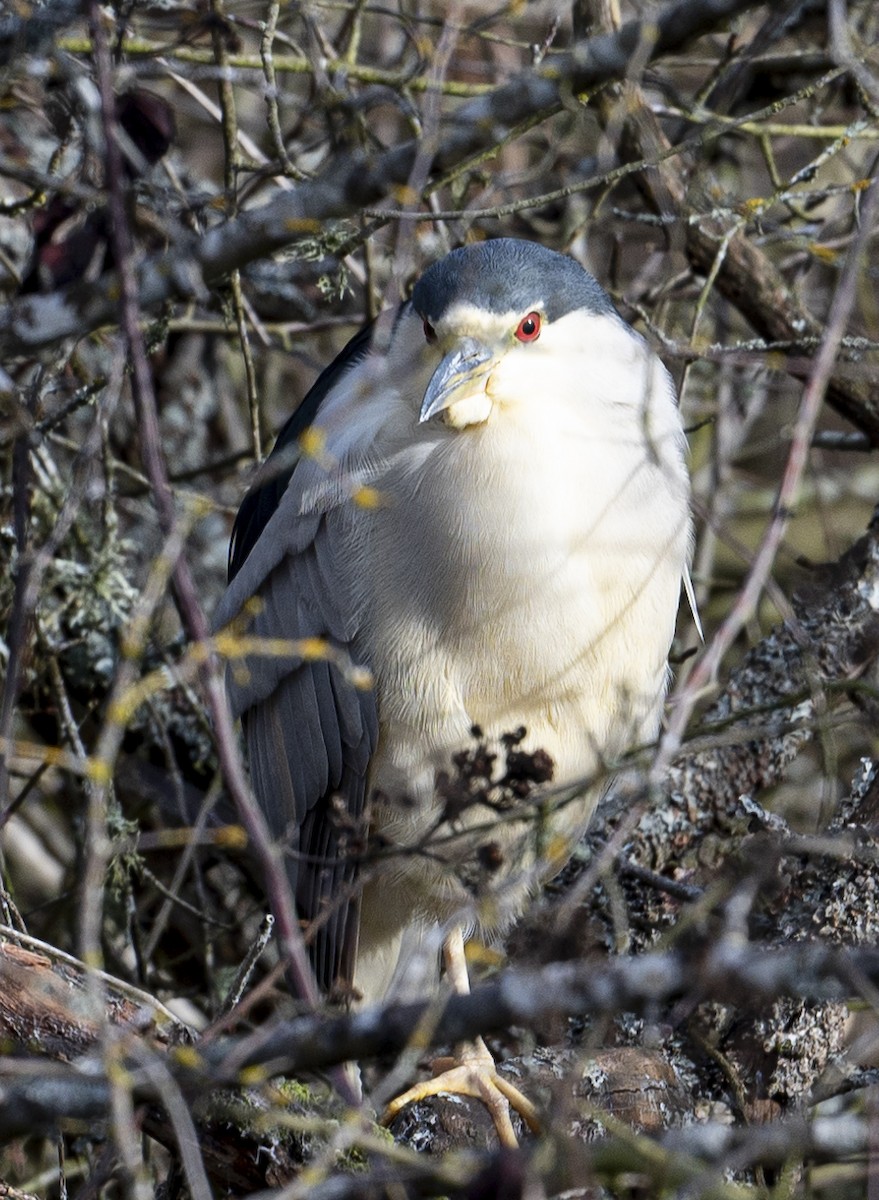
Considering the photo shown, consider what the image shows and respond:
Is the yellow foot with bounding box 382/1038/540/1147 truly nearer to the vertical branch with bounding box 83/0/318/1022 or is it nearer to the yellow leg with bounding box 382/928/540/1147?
the yellow leg with bounding box 382/928/540/1147

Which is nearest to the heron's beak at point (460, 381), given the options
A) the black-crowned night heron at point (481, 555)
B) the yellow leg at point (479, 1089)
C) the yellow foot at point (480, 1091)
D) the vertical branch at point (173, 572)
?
the black-crowned night heron at point (481, 555)

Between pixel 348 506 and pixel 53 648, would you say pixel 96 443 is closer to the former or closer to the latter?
pixel 348 506

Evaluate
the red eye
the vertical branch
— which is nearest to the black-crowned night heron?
the red eye

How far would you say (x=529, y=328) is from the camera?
253 centimetres

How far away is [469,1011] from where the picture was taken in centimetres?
141

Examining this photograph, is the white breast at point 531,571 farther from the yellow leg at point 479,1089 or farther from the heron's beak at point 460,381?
the yellow leg at point 479,1089

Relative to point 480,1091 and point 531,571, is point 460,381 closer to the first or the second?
point 531,571

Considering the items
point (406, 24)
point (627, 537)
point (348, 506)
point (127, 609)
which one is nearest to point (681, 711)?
point (627, 537)

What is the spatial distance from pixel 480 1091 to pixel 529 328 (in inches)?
53.2

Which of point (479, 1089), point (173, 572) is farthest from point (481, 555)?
point (173, 572)

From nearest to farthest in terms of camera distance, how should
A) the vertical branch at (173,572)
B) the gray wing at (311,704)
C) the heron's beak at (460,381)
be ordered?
1. the vertical branch at (173,572)
2. the heron's beak at (460,381)
3. the gray wing at (311,704)

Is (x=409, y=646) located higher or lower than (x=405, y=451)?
lower

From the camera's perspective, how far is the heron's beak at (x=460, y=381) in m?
2.38

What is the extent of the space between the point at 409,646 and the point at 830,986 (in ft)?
4.76
